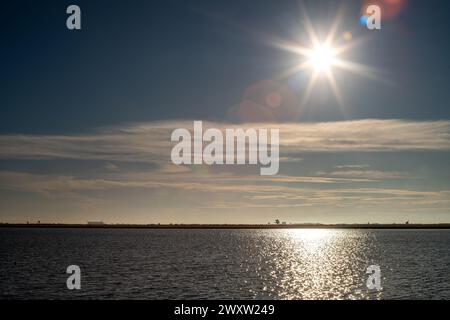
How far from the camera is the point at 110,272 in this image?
7850 cm

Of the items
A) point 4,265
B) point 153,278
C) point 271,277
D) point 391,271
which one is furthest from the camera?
point 4,265

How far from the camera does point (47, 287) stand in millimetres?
62156

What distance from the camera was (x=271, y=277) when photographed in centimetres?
7631

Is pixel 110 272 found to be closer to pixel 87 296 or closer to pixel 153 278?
pixel 153 278

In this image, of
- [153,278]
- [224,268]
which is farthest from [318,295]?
[224,268]
